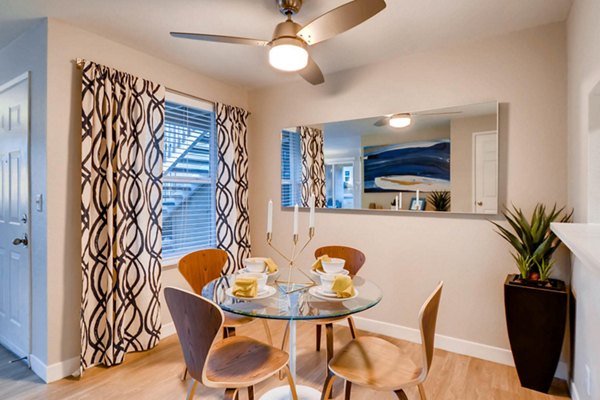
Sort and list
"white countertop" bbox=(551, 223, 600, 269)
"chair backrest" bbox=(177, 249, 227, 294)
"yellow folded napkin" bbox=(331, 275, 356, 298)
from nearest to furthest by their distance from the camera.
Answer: "white countertop" bbox=(551, 223, 600, 269), "yellow folded napkin" bbox=(331, 275, 356, 298), "chair backrest" bbox=(177, 249, 227, 294)

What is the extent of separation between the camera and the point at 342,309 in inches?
63.4

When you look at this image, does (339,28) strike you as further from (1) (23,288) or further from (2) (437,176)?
(1) (23,288)

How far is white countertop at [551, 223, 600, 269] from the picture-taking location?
99cm

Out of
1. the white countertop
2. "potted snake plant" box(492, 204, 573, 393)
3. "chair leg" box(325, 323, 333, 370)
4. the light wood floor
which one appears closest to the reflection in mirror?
"potted snake plant" box(492, 204, 573, 393)

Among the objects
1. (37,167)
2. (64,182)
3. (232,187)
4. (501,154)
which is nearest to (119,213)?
(64,182)

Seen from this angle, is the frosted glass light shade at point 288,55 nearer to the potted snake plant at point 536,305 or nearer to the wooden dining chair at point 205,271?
the wooden dining chair at point 205,271

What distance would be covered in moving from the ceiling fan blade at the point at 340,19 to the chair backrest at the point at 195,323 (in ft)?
4.88

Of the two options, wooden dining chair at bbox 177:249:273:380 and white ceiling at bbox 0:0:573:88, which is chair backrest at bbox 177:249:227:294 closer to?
wooden dining chair at bbox 177:249:273:380

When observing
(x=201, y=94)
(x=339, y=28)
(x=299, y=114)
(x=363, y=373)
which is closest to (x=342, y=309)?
(x=363, y=373)

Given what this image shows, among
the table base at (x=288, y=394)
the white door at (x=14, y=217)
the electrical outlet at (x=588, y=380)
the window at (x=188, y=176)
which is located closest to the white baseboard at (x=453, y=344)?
the electrical outlet at (x=588, y=380)

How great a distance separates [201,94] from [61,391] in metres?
2.62

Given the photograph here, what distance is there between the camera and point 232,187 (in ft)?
11.6

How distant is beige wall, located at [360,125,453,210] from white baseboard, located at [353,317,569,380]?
1065mm

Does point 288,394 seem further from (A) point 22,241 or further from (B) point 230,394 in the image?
(A) point 22,241
